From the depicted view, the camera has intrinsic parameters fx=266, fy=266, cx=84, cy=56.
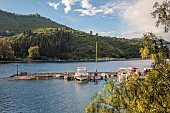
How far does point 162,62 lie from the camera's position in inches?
509

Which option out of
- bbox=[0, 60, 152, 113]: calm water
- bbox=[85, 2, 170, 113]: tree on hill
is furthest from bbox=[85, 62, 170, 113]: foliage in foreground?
bbox=[0, 60, 152, 113]: calm water

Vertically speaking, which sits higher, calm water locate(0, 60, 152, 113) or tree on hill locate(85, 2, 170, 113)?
tree on hill locate(85, 2, 170, 113)

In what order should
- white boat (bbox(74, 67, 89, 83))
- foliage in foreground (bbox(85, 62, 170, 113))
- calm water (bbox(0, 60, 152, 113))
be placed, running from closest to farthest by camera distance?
1. foliage in foreground (bbox(85, 62, 170, 113))
2. calm water (bbox(0, 60, 152, 113))
3. white boat (bbox(74, 67, 89, 83))

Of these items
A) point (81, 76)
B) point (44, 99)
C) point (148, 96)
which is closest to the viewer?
point (148, 96)

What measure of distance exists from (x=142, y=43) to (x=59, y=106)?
1898 inches

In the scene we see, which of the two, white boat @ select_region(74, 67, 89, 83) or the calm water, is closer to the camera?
the calm water

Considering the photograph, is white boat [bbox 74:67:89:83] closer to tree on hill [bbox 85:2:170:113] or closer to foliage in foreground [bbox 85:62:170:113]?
foliage in foreground [bbox 85:62:170:113]

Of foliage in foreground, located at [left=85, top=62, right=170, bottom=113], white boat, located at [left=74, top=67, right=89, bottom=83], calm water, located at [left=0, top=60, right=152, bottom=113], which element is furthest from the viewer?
white boat, located at [left=74, top=67, right=89, bottom=83]

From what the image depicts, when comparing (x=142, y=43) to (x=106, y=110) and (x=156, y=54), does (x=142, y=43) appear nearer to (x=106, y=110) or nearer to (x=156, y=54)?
(x=156, y=54)

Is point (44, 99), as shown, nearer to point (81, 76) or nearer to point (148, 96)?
point (81, 76)

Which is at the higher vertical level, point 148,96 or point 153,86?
point 153,86

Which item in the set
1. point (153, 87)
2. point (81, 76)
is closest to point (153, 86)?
point (153, 87)

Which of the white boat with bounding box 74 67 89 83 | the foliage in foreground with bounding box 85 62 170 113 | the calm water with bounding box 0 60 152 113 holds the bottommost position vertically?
the calm water with bounding box 0 60 152 113

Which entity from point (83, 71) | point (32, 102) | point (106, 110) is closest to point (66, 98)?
point (32, 102)
